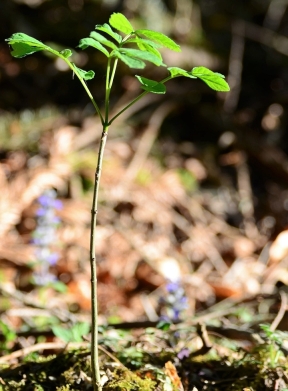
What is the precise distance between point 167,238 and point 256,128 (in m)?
2.05

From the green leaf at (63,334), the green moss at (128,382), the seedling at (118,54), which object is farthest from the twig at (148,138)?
the seedling at (118,54)

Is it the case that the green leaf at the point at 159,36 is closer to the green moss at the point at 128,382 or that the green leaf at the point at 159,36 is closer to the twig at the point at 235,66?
the green moss at the point at 128,382

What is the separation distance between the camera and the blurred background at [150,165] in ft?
12.0

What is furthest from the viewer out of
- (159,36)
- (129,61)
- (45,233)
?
(45,233)

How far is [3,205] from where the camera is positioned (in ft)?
12.1

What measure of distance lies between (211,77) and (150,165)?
11.8 ft

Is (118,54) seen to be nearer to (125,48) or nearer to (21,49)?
(125,48)

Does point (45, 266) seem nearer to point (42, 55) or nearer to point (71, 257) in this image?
point (71, 257)

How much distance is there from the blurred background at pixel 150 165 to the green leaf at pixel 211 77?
6.78ft

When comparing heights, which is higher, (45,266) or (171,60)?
(171,60)

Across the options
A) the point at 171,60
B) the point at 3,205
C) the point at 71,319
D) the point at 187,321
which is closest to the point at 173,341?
the point at 187,321

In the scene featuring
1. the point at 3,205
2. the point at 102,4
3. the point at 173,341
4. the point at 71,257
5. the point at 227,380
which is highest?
the point at 102,4

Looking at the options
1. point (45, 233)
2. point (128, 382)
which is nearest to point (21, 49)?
point (128, 382)

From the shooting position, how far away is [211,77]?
1207 millimetres
